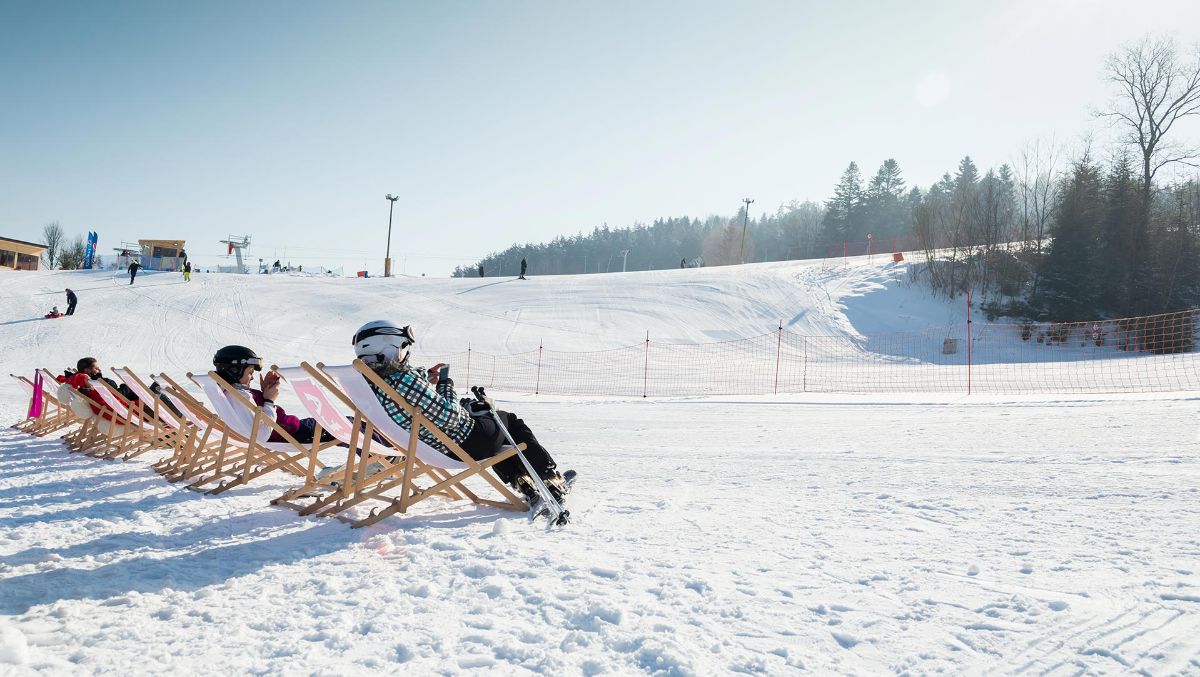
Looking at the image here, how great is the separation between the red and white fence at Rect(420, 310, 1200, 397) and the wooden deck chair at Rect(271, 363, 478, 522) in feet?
39.8

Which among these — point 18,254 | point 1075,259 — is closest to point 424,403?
point 1075,259

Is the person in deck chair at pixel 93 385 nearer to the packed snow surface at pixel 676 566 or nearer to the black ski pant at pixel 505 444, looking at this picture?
the packed snow surface at pixel 676 566

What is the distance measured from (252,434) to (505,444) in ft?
6.94

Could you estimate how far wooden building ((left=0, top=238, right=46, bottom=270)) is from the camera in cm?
4744

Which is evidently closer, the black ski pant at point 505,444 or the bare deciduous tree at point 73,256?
the black ski pant at point 505,444

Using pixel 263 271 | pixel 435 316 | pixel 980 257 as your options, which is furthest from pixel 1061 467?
pixel 263 271

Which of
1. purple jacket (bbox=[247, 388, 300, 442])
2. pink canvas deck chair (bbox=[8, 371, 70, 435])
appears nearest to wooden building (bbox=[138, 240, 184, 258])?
pink canvas deck chair (bbox=[8, 371, 70, 435])

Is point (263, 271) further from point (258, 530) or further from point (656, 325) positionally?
point (258, 530)

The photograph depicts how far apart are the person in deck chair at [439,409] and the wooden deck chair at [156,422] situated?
334 cm

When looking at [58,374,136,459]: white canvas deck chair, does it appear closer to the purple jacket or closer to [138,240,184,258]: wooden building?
the purple jacket

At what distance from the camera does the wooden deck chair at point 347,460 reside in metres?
3.98

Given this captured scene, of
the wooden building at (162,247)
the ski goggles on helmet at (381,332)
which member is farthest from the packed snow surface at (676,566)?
the wooden building at (162,247)

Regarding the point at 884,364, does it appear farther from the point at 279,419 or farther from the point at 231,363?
the point at 231,363

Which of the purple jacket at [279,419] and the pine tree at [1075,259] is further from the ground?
the pine tree at [1075,259]
